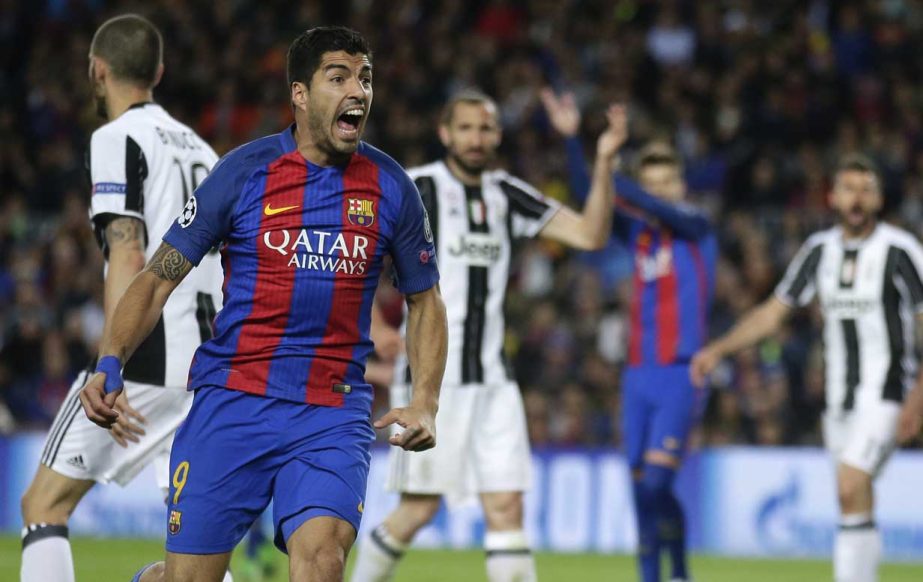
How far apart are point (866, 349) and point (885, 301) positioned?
1.04ft

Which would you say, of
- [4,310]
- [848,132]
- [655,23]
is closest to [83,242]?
[4,310]

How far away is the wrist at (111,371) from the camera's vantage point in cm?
486

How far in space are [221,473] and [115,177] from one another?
155 centimetres

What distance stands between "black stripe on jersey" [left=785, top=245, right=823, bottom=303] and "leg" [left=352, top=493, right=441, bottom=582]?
3.03m

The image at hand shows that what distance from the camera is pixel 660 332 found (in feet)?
30.9

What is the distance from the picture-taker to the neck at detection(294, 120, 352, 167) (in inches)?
203

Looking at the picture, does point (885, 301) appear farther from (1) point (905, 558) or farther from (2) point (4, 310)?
(2) point (4, 310)

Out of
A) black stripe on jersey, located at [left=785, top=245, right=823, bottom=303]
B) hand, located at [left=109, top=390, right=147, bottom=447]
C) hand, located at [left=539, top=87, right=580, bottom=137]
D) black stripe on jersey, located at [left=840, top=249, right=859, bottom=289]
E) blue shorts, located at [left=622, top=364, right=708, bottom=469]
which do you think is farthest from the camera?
black stripe on jersey, located at [left=785, top=245, right=823, bottom=303]

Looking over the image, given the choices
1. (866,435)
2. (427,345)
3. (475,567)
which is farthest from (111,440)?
(475,567)

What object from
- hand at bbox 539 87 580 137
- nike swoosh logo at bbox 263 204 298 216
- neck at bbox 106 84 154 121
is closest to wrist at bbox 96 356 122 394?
nike swoosh logo at bbox 263 204 298 216

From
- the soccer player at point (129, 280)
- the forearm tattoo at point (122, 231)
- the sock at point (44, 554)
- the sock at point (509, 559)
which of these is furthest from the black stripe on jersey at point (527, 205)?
the sock at point (44, 554)

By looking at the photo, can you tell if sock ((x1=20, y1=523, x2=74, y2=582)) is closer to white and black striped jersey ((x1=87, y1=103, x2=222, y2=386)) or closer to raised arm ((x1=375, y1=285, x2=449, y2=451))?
white and black striped jersey ((x1=87, y1=103, x2=222, y2=386))

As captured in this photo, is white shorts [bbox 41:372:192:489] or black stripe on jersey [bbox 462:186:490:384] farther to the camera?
black stripe on jersey [bbox 462:186:490:384]

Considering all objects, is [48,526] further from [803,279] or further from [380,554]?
[803,279]
